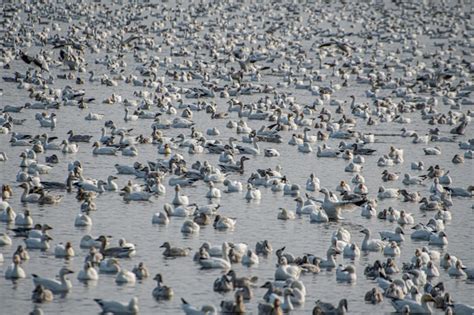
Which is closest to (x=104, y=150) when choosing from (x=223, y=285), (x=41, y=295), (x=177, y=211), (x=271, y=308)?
(x=177, y=211)

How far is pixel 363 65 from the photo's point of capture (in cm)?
7044

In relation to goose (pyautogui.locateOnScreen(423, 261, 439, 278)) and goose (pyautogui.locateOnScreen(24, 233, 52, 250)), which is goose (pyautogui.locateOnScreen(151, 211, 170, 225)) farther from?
goose (pyautogui.locateOnScreen(423, 261, 439, 278))

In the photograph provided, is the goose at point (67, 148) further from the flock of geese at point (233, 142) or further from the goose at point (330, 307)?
the goose at point (330, 307)

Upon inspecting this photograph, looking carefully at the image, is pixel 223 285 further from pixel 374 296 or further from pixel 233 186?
pixel 233 186

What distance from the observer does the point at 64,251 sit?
25141 mm

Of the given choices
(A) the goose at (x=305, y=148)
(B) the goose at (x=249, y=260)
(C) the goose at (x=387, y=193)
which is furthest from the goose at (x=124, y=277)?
(A) the goose at (x=305, y=148)

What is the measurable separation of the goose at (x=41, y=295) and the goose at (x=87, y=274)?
1.56m

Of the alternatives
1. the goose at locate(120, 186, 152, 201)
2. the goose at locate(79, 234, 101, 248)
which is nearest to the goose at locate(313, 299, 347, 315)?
the goose at locate(79, 234, 101, 248)

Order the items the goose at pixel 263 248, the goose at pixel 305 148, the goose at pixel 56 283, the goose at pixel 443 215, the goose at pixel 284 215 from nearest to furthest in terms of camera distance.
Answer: the goose at pixel 56 283
the goose at pixel 263 248
the goose at pixel 284 215
the goose at pixel 443 215
the goose at pixel 305 148

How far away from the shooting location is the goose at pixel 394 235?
28797mm

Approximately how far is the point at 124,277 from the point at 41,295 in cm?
210

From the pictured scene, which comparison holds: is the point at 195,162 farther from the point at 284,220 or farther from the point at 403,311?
the point at 403,311

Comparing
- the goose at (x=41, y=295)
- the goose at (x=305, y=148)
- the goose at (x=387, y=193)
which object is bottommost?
the goose at (x=41, y=295)

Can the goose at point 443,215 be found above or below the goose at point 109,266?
above
